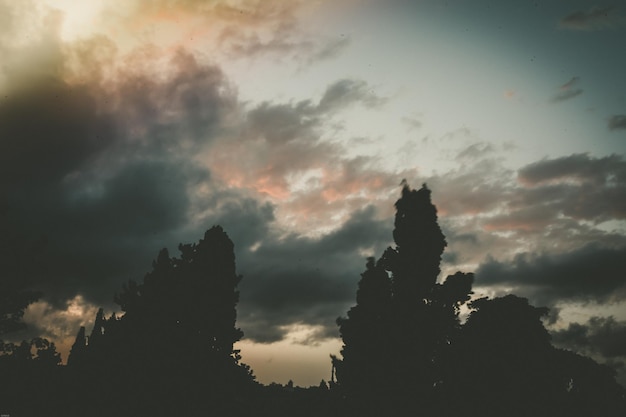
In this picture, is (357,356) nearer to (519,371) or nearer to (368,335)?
(368,335)

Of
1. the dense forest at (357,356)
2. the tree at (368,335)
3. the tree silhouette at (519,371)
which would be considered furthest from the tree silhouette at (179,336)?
the tree silhouette at (519,371)

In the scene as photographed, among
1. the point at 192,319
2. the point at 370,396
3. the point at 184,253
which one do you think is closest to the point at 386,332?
the point at 370,396

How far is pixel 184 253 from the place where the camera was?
29547 millimetres

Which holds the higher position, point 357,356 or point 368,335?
point 368,335

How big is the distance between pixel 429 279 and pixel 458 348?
6.49 m

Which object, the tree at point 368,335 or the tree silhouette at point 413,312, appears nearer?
the tree silhouette at point 413,312

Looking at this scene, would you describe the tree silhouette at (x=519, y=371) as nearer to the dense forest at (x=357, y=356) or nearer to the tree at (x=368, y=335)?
the dense forest at (x=357, y=356)

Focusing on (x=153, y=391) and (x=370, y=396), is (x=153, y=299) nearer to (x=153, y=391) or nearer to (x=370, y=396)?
(x=153, y=391)

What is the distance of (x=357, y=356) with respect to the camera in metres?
35.4

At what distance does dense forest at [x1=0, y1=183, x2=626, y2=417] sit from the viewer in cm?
2389

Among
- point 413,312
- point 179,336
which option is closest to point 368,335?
point 413,312

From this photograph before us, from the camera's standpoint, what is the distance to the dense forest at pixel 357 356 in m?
23.9

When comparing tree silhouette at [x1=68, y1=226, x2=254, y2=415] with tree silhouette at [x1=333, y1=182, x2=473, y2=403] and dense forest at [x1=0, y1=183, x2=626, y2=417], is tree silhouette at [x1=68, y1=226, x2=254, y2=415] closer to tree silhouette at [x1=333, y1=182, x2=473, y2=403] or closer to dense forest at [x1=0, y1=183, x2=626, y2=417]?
dense forest at [x1=0, y1=183, x2=626, y2=417]

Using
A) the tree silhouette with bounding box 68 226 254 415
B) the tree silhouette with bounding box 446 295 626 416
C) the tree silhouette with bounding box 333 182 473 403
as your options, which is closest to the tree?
the tree silhouette with bounding box 333 182 473 403
